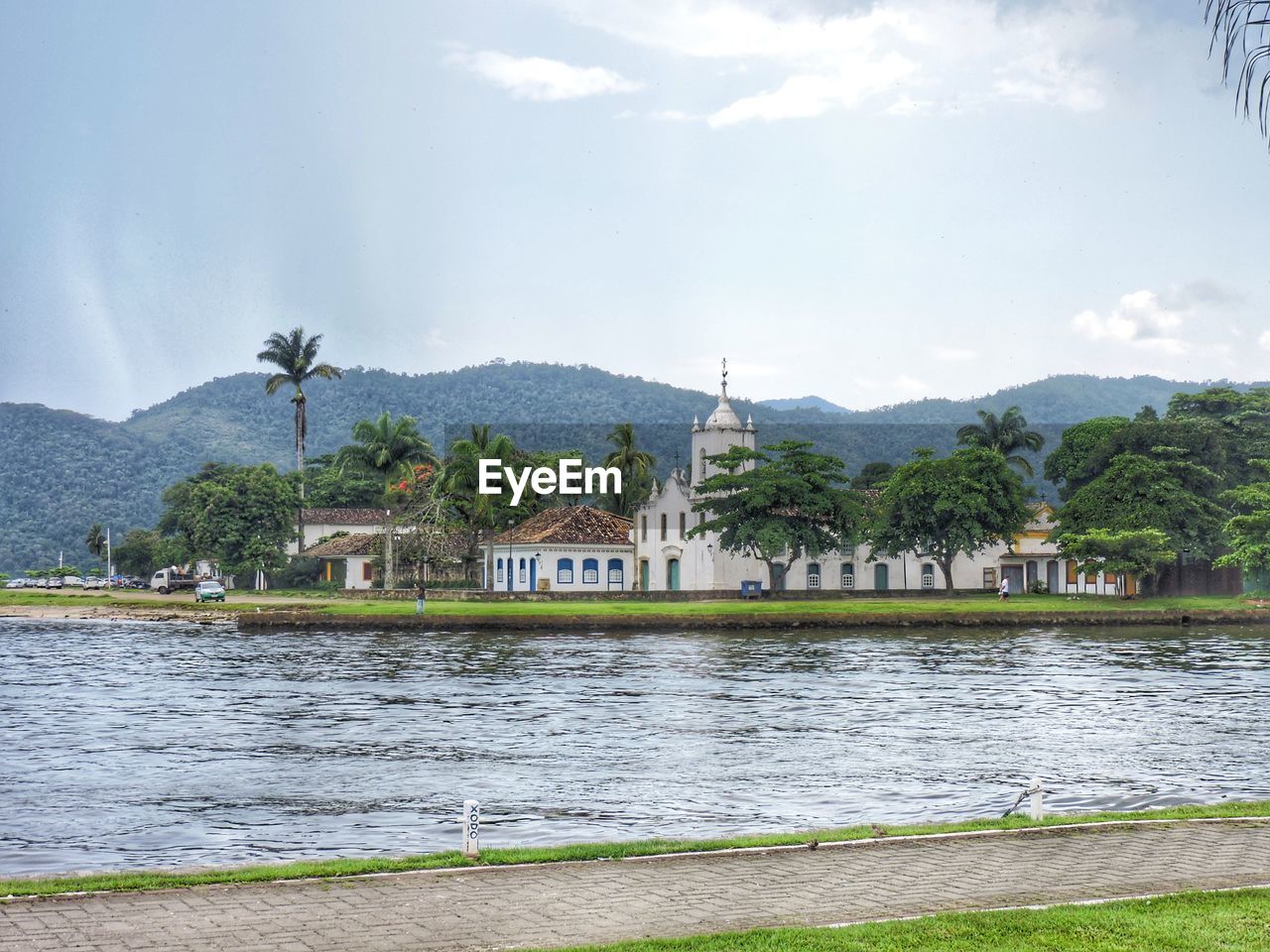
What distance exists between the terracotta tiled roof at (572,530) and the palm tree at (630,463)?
9471 millimetres

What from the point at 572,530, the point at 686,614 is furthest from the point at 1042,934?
the point at 572,530

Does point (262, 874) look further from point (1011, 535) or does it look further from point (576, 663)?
point (1011, 535)

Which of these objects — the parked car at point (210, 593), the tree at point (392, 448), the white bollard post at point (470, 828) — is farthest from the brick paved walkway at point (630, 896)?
the tree at point (392, 448)

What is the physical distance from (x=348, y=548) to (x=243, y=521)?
8461 millimetres

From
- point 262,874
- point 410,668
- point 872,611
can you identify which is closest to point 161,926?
point 262,874

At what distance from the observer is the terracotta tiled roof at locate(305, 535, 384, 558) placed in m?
106

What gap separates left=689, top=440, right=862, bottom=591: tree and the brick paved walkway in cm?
6858

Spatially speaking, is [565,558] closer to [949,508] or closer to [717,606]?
[717,606]

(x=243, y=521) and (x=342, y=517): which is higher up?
(x=342, y=517)

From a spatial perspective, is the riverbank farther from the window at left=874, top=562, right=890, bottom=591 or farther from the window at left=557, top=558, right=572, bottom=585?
the window at left=557, top=558, right=572, bottom=585

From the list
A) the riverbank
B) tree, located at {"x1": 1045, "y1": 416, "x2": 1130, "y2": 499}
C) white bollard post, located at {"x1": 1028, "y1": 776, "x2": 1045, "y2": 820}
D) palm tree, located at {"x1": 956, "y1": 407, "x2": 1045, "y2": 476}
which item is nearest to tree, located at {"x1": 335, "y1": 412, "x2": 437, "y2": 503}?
the riverbank

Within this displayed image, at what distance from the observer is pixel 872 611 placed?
7300 cm

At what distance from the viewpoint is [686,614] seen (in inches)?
2822

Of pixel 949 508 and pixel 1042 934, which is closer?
pixel 1042 934
